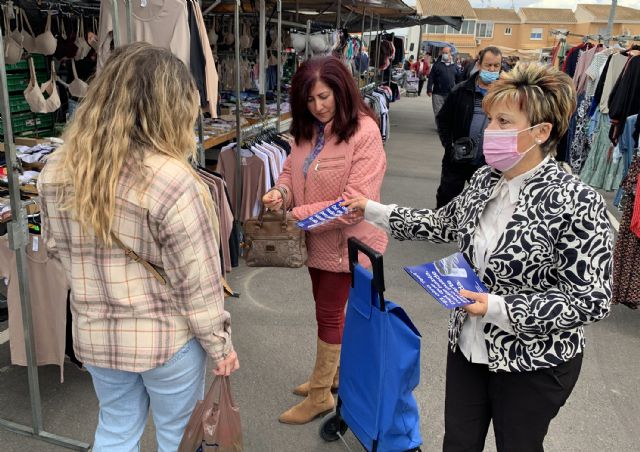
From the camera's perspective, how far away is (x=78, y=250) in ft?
4.99

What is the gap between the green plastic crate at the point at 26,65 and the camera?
4516 millimetres

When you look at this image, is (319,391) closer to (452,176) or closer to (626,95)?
(452,176)

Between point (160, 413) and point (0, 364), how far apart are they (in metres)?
2.08

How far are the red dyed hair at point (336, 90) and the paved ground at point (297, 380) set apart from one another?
152 centimetres

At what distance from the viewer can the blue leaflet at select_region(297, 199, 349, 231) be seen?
230cm

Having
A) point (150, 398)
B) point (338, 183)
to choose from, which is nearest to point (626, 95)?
point (338, 183)

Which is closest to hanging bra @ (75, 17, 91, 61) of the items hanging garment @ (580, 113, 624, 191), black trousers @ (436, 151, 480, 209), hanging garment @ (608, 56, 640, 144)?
black trousers @ (436, 151, 480, 209)

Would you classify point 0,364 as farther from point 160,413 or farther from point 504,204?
point 504,204

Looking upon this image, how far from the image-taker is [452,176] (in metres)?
5.11

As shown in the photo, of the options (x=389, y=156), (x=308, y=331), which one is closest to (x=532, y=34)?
(x=389, y=156)

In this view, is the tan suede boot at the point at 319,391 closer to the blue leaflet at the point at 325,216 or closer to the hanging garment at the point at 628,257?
the blue leaflet at the point at 325,216

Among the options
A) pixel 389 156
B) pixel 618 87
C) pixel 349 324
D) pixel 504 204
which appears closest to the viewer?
pixel 504 204

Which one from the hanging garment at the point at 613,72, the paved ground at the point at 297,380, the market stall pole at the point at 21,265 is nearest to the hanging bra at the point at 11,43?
the market stall pole at the point at 21,265

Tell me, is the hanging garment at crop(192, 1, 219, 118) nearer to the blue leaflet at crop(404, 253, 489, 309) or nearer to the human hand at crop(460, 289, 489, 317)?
the blue leaflet at crop(404, 253, 489, 309)
